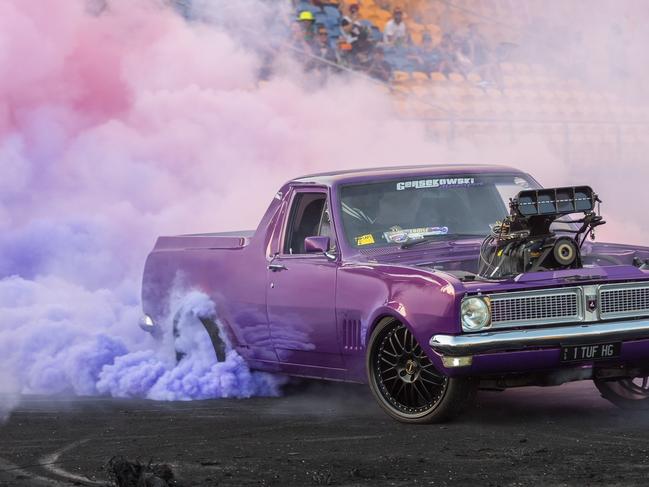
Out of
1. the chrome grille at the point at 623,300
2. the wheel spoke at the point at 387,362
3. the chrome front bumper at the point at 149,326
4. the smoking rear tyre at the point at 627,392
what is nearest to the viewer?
the chrome grille at the point at 623,300

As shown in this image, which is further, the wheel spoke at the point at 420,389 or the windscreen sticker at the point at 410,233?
the windscreen sticker at the point at 410,233

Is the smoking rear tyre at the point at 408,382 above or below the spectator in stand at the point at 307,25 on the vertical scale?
below

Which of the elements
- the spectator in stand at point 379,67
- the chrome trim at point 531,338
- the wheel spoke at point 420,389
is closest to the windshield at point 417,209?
the wheel spoke at point 420,389

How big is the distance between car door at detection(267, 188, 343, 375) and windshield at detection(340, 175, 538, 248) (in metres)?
0.19

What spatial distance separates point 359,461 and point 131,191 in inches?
427

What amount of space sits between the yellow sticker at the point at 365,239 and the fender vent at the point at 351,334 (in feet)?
1.96

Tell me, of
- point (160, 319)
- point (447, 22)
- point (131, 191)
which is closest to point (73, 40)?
point (131, 191)

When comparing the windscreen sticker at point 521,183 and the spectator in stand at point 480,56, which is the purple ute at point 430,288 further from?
the spectator in stand at point 480,56

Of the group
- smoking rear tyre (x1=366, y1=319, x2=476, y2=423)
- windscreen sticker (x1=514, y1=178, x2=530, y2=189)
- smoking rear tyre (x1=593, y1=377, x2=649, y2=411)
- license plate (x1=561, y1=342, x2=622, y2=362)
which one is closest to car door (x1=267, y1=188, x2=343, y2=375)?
smoking rear tyre (x1=366, y1=319, x2=476, y2=423)

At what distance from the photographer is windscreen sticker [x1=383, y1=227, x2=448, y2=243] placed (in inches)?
357

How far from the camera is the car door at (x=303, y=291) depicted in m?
8.89

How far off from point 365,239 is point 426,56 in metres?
16.1

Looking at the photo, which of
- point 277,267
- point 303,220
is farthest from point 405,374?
point 303,220

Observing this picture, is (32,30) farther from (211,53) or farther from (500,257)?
(500,257)
